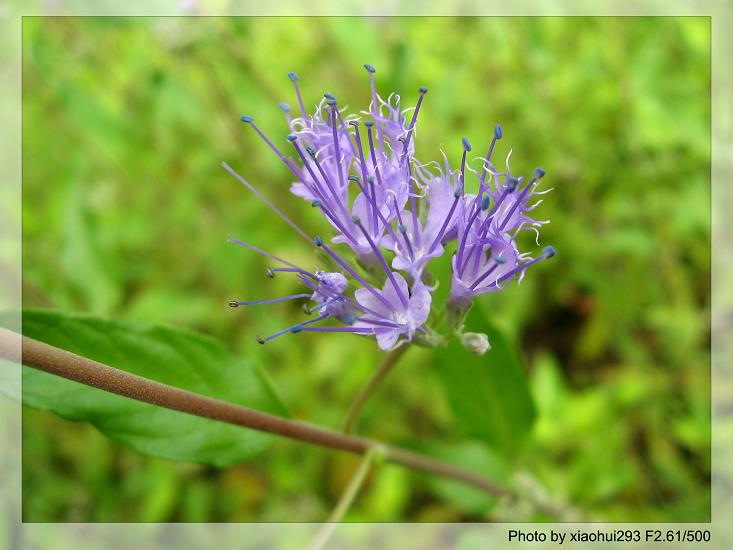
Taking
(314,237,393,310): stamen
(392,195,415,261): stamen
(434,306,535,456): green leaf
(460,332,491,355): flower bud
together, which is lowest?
(434,306,535,456): green leaf

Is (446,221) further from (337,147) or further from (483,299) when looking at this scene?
(483,299)

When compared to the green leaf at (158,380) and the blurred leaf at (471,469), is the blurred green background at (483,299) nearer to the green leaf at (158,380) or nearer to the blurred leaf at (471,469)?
the blurred leaf at (471,469)

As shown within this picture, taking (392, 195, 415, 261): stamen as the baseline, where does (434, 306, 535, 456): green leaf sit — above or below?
below

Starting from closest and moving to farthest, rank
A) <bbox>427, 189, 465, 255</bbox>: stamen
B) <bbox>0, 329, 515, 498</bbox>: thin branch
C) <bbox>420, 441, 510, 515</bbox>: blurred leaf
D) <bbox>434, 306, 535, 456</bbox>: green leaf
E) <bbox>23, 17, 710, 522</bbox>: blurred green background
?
<bbox>0, 329, 515, 498</bbox>: thin branch < <bbox>427, 189, 465, 255</bbox>: stamen < <bbox>434, 306, 535, 456</bbox>: green leaf < <bbox>420, 441, 510, 515</bbox>: blurred leaf < <bbox>23, 17, 710, 522</bbox>: blurred green background

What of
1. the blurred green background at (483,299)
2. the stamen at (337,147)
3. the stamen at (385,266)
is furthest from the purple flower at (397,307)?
the blurred green background at (483,299)

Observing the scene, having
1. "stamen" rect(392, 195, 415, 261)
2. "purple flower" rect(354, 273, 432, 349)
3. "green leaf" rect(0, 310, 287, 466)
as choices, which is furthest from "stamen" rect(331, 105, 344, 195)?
"green leaf" rect(0, 310, 287, 466)

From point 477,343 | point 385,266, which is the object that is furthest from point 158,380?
point 477,343

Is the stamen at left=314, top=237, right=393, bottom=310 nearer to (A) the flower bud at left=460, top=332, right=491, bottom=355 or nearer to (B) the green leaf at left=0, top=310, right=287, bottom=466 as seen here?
(A) the flower bud at left=460, top=332, right=491, bottom=355
